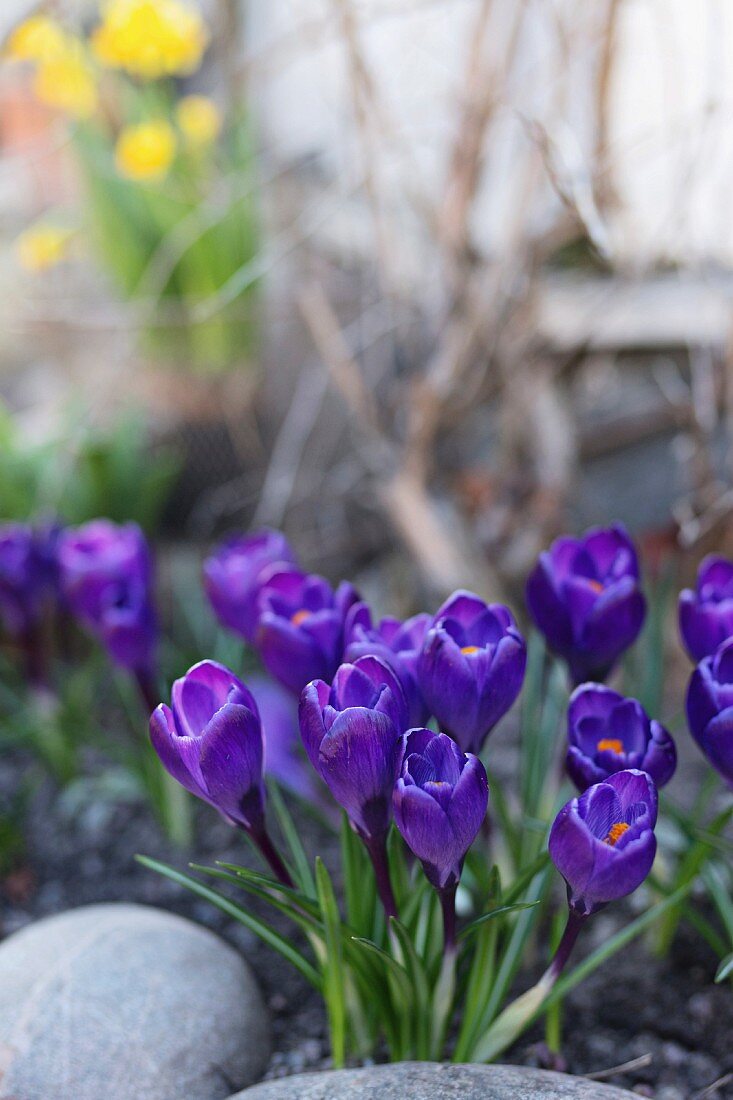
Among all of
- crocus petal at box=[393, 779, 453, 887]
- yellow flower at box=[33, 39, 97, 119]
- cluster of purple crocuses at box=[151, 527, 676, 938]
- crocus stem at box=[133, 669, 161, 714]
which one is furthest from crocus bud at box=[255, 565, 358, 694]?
yellow flower at box=[33, 39, 97, 119]

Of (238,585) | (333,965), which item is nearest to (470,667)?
(333,965)

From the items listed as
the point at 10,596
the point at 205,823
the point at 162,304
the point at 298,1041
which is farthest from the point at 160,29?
the point at 298,1041

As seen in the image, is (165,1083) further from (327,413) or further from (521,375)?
(327,413)

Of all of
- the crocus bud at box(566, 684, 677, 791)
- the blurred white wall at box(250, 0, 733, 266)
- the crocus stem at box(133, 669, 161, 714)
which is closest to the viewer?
the crocus bud at box(566, 684, 677, 791)

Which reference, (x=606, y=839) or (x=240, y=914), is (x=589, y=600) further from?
(x=240, y=914)

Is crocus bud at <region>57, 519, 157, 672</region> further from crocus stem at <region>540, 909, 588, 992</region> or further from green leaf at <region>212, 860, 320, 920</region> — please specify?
crocus stem at <region>540, 909, 588, 992</region>

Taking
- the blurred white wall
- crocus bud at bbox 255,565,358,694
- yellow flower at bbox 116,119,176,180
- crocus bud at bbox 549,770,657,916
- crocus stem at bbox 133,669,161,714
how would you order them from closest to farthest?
crocus bud at bbox 549,770,657,916 → crocus bud at bbox 255,565,358,694 → crocus stem at bbox 133,669,161,714 → the blurred white wall → yellow flower at bbox 116,119,176,180
